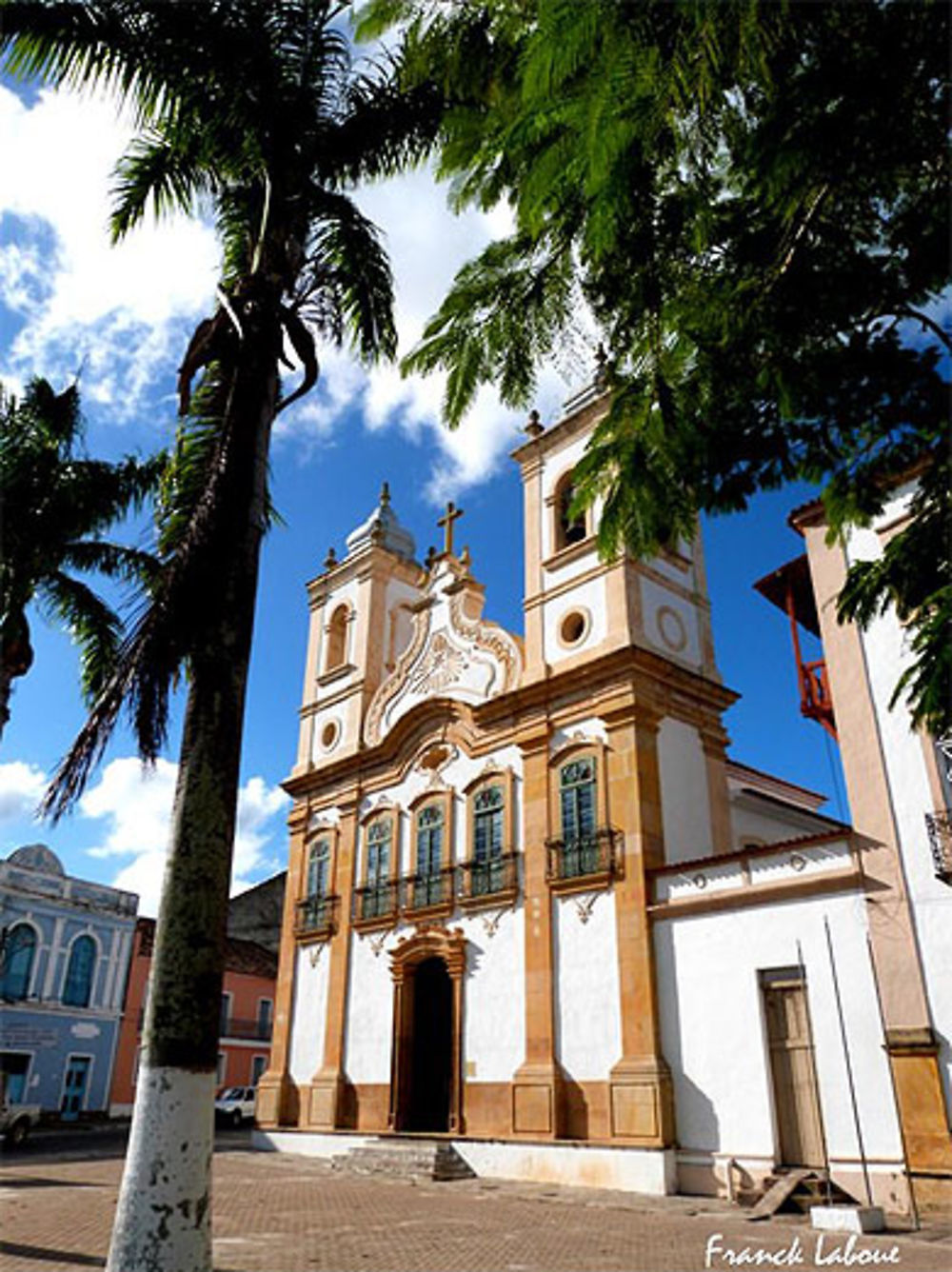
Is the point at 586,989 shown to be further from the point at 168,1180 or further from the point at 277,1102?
the point at 168,1180

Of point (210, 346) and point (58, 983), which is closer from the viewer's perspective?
point (210, 346)

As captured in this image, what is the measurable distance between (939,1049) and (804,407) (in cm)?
852

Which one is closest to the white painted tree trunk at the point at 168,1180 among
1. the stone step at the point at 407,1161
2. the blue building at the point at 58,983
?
the stone step at the point at 407,1161

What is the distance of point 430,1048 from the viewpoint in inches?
706

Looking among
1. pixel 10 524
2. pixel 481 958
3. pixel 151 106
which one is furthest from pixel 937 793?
pixel 10 524

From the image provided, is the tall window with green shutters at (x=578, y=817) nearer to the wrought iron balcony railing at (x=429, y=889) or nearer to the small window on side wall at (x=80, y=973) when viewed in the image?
the wrought iron balcony railing at (x=429, y=889)

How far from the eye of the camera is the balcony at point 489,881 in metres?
16.6

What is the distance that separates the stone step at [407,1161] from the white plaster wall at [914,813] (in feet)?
26.7

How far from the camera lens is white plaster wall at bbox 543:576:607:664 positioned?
17.0 m

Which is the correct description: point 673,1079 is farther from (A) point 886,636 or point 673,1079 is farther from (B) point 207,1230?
(B) point 207,1230

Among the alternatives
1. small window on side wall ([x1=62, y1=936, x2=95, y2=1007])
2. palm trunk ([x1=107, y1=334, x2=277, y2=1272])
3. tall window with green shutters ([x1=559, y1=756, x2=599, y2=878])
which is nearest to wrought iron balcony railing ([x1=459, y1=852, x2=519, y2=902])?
tall window with green shutters ([x1=559, y1=756, x2=599, y2=878])

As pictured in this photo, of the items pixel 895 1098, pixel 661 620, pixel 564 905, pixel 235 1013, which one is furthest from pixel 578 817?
pixel 235 1013

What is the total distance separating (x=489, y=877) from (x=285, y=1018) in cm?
708

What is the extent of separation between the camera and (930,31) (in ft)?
13.9
